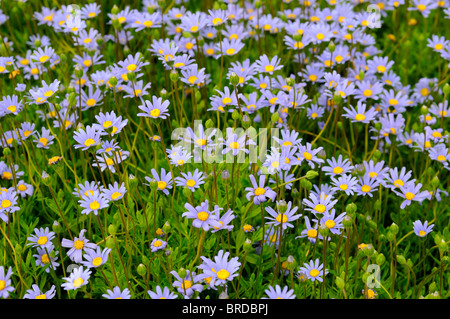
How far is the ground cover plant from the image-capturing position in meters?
2.41

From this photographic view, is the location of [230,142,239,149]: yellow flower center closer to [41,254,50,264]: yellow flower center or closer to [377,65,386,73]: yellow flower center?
[41,254,50,264]: yellow flower center

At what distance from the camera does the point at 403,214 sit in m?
2.94

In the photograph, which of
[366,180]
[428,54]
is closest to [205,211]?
[366,180]

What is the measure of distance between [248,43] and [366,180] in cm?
171

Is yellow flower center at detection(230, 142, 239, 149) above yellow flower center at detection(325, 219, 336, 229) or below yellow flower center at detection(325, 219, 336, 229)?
above

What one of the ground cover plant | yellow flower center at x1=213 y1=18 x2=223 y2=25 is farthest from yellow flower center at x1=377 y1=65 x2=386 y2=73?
yellow flower center at x1=213 y1=18 x2=223 y2=25

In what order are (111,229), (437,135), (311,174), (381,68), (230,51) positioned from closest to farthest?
1. (111,229)
2. (311,174)
3. (437,135)
4. (230,51)
5. (381,68)

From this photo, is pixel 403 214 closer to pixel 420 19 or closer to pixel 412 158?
pixel 412 158

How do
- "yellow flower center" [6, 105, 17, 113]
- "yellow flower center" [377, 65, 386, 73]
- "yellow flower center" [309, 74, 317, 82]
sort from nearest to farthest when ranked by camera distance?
1. "yellow flower center" [6, 105, 17, 113]
2. "yellow flower center" [309, 74, 317, 82]
3. "yellow flower center" [377, 65, 386, 73]

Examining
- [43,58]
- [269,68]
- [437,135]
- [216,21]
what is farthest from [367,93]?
[43,58]

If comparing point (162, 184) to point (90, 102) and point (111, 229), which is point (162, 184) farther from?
point (90, 102)

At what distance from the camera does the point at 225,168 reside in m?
2.52

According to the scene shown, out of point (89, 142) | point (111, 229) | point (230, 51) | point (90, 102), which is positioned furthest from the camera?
point (230, 51)

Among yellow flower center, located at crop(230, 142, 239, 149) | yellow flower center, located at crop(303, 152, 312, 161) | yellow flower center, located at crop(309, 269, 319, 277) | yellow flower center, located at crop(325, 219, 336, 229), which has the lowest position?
yellow flower center, located at crop(309, 269, 319, 277)
